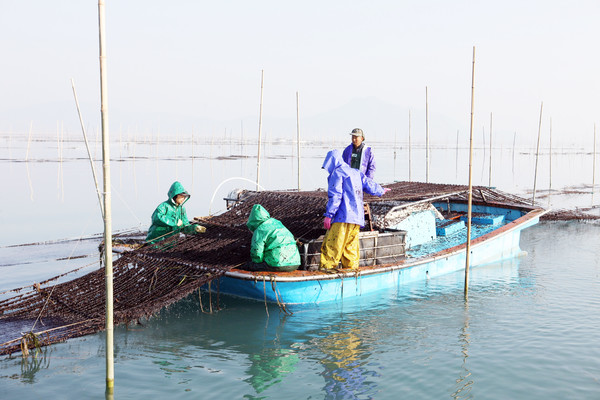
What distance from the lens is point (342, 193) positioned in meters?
9.15

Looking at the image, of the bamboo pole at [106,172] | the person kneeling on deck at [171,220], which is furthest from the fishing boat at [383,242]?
the bamboo pole at [106,172]

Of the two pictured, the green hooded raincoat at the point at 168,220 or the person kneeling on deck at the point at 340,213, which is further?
the green hooded raincoat at the point at 168,220

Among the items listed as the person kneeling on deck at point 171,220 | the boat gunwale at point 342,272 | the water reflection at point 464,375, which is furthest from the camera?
the person kneeling on deck at point 171,220

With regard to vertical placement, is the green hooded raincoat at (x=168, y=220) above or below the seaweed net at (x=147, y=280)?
above

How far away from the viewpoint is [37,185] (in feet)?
95.0

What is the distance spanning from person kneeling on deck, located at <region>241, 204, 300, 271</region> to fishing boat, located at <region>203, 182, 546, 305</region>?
0.65 feet

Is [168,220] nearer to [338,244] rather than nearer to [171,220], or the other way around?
[171,220]

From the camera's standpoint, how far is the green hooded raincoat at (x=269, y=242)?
8586mm

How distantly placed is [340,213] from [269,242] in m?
1.27

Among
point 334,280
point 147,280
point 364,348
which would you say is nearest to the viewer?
point 364,348

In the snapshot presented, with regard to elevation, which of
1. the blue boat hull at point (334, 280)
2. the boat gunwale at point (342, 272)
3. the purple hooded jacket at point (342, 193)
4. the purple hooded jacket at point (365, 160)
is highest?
the purple hooded jacket at point (365, 160)

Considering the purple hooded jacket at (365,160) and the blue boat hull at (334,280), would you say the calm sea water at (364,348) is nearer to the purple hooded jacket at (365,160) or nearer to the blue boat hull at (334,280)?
the blue boat hull at (334,280)

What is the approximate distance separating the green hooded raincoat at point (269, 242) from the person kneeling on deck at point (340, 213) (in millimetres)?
736

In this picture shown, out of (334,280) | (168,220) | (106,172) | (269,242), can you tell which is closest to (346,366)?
(334,280)
